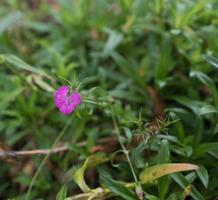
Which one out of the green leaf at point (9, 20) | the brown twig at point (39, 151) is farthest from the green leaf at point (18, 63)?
the green leaf at point (9, 20)

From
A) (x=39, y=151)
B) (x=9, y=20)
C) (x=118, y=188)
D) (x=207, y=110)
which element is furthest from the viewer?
(x=9, y=20)

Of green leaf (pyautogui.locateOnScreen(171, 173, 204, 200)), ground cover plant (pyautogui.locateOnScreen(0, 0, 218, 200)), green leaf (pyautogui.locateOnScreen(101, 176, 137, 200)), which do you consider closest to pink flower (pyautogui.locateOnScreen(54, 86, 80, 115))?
ground cover plant (pyautogui.locateOnScreen(0, 0, 218, 200))

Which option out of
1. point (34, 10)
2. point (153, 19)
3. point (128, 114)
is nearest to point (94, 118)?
point (128, 114)

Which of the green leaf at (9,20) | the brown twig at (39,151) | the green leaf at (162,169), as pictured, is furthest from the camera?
the green leaf at (9,20)

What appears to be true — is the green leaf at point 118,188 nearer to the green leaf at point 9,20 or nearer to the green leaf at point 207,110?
the green leaf at point 207,110

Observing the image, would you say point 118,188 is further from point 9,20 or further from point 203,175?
point 9,20

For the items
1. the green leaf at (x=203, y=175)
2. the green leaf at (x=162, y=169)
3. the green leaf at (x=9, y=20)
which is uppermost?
the green leaf at (x=9, y=20)

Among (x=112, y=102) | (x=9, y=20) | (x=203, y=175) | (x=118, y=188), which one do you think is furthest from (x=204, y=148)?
(x=9, y=20)

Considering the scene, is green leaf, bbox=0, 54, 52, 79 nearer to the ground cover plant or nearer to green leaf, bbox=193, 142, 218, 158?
the ground cover plant
